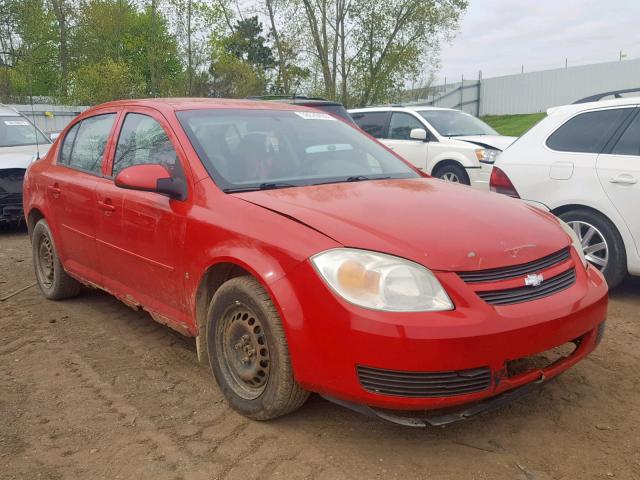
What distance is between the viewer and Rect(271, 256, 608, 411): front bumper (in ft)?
7.84

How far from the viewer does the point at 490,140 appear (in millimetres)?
9938

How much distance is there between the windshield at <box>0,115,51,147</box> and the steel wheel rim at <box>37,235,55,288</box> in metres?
4.71

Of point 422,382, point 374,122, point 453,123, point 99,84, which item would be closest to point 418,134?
point 453,123

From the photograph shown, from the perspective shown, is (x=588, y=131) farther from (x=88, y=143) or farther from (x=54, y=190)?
(x=54, y=190)

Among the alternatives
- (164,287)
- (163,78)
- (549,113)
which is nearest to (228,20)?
(163,78)

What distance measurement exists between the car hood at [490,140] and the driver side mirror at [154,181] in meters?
7.16

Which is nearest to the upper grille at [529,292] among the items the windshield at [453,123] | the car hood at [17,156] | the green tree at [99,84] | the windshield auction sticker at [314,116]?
the windshield auction sticker at [314,116]

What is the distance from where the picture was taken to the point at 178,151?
3436mm

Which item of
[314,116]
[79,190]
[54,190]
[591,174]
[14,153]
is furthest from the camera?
[14,153]

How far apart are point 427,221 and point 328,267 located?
574mm

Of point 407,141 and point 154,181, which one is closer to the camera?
point 154,181

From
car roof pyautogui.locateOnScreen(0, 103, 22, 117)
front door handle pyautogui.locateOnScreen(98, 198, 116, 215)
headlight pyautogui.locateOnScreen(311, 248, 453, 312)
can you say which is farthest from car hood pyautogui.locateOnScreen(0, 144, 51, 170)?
headlight pyautogui.locateOnScreen(311, 248, 453, 312)

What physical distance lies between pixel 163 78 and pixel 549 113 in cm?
2694

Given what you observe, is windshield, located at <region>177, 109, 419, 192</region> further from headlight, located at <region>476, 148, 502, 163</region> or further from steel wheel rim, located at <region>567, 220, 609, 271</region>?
headlight, located at <region>476, 148, 502, 163</region>
